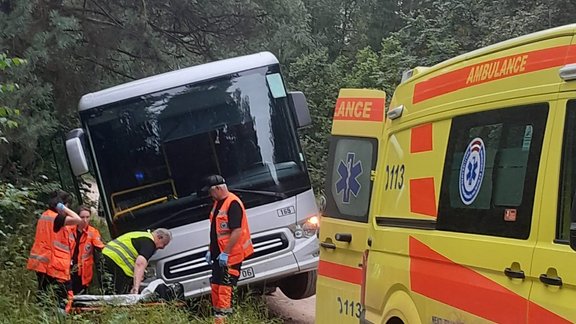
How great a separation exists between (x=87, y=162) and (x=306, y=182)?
2436 millimetres

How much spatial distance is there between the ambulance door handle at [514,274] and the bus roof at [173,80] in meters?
5.62

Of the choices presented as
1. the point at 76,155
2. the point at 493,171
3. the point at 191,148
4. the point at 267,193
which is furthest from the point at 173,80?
the point at 493,171

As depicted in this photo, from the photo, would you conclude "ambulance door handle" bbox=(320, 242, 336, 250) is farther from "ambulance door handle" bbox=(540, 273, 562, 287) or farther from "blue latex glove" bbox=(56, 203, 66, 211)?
"blue latex glove" bbox=(56, 203, 66, 211)

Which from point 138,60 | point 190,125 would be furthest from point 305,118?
point 138,60

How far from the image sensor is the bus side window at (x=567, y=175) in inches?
124

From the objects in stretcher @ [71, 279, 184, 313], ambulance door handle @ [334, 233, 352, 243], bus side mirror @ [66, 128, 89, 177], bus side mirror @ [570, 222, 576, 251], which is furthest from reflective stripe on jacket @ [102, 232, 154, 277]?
bus side mirror @ [570, 222, 576, 251]

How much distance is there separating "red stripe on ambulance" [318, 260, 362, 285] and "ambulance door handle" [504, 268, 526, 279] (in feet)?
7.64

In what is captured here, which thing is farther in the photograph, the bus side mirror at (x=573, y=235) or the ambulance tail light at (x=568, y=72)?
the ambulance tail light at (x=568, y=72)

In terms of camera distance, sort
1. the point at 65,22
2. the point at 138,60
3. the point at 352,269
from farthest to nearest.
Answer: the point at 138,60
the point at 65,22
the point at 352,269

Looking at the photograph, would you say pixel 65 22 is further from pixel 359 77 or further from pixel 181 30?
pixel 359 77

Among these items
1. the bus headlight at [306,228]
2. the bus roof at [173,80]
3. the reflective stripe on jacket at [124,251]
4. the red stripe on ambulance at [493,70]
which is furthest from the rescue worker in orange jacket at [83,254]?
the red stripe on ambulance at [493,70]

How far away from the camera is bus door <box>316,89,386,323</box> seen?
5895 millimetres

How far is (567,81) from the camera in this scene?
3211 mm

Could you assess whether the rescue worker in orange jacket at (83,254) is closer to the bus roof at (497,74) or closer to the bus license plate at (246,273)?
the bus license plate at (246,273)
